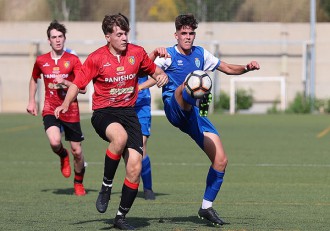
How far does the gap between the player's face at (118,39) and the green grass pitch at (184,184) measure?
166 centimetres

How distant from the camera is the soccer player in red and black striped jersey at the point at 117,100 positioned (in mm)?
8227

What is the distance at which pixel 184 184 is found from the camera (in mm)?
12367

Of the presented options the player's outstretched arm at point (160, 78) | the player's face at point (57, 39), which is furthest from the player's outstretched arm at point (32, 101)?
the player's outstretched arm at point (160, 78)

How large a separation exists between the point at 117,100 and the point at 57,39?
3.19 metres

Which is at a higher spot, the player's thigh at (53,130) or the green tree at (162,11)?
the green tree at (162,11)


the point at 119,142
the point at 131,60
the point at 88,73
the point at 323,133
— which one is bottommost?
the point at 323,133

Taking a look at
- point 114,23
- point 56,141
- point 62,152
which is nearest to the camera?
point 114,23

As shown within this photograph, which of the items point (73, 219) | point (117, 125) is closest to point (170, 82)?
point (117, 125)

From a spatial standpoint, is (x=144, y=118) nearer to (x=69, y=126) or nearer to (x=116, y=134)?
(x=69, y=126)

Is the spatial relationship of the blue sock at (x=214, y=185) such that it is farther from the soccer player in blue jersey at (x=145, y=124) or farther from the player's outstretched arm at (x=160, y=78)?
the soccer player in blue jersey at (x=145, y=124)

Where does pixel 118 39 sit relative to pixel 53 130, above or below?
above

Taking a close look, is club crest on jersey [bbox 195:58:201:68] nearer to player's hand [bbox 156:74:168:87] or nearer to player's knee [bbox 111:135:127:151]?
player's hand [bbox 156:74:168:87]

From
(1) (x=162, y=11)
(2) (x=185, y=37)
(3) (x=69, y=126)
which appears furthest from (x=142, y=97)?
(1) (x=162, y=11)

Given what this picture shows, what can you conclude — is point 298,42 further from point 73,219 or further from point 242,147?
point 73,219
